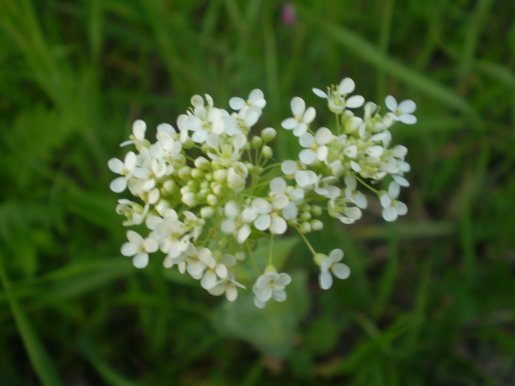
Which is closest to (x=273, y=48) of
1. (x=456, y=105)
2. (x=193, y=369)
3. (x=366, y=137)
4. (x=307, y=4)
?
(x=307, y=4)

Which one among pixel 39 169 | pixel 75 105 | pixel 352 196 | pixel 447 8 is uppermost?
pixel 447 8

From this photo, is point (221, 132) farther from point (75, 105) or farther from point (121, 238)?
point (75, 105)

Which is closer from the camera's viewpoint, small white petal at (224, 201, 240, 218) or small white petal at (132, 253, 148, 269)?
small white petal at (224, 201, 240, 218)

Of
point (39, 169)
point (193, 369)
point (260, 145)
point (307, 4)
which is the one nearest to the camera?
point (260, 145)

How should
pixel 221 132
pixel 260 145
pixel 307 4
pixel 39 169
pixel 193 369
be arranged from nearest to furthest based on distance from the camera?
pixel 221 132
pixel 260 145
pixel 39 169
pixel 193 369
pixel 307 4

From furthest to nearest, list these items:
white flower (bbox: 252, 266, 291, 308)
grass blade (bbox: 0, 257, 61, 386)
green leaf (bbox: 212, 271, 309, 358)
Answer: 1. green leaf (bbox: 212, 271, 309, 358)
2. grass blade (bbox: 0, 257, 61, 386)
3. white flower (bbox: 252, 266, 291, 308)

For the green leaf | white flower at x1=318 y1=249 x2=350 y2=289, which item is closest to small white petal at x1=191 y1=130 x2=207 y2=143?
white flower at x1=318 y1=249 x2=350 y2=289

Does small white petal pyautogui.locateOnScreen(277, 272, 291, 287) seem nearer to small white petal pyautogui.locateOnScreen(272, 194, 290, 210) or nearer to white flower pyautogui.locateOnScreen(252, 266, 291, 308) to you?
white flower pyautogui.locateOnScreen(252, 266, 291, 308)

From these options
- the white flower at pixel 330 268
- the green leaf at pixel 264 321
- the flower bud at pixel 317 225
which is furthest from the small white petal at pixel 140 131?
the green leaf at pixel 264 321
